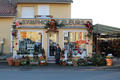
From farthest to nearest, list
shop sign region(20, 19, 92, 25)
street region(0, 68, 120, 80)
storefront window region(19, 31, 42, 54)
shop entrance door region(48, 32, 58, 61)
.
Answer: shop entrance door region(48, 32, 58, 61), storefront window region(19, 31, 42, 54), shop sign region(20, 19, 92, 25), street region(0, 68, 120, 80)

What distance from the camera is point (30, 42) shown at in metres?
14.5

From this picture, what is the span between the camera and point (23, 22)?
14.0 meters

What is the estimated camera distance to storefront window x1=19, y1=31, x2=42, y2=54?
14273 millimetres

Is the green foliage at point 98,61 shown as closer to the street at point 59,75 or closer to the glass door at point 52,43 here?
the street at point 59,75

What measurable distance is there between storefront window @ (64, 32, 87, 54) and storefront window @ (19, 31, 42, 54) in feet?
7.60

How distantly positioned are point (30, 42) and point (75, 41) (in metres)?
3.90

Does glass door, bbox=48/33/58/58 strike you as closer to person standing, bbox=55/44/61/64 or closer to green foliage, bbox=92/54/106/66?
person standing, bbox=55/44/61/64

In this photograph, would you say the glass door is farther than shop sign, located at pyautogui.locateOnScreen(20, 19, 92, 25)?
Yes

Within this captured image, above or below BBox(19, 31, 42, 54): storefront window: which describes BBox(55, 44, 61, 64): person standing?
below

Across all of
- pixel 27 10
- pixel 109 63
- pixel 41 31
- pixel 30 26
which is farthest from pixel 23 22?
pixel 109 63

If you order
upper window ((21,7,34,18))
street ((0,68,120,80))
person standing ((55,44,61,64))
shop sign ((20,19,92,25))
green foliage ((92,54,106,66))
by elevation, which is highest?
upper window ((21,7,34,18))

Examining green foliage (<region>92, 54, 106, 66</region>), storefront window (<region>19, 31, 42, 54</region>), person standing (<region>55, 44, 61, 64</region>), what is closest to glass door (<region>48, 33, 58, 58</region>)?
storefront window (<region>19, 31, 42, 54</region>)

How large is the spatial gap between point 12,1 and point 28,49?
725 centimetres

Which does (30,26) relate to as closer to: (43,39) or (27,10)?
(43,39)
